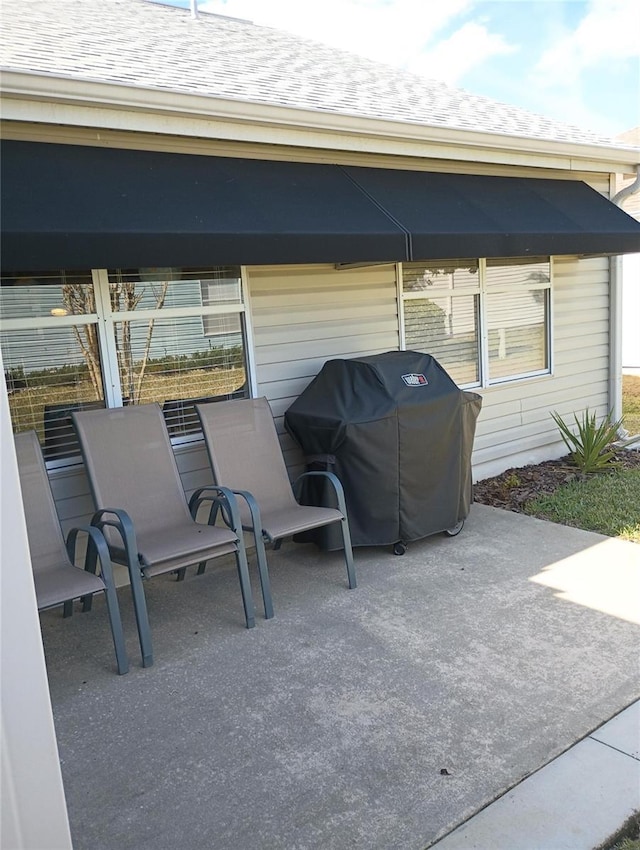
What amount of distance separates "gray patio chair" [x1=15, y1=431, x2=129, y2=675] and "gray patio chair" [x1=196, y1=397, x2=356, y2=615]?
1000 mm

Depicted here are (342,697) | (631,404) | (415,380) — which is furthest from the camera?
(631,404)

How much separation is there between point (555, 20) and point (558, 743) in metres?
15.4

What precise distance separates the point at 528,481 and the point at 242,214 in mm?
3833

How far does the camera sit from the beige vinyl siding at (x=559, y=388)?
6.83 metres

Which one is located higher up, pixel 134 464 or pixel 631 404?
pixel 134 464

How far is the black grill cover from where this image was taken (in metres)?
4.69

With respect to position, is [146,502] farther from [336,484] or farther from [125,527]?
[336,484]

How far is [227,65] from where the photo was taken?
5.73 meters

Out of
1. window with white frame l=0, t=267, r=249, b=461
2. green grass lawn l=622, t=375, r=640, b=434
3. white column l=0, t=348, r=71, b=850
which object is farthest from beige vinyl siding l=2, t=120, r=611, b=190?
white column l=0, t=348, r=71, b=850

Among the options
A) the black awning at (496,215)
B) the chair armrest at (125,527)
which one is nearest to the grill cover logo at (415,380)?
the black awning at (496,215)

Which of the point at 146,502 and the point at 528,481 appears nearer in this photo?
the point at 146,502

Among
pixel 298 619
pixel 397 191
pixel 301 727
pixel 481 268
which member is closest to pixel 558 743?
pixel 301 727

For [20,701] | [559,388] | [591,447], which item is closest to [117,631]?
[20,701]

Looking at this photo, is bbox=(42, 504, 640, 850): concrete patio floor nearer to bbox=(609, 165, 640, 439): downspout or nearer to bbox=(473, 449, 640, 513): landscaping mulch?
bbox=(473, 449, 640, 513): landscaping mulch
